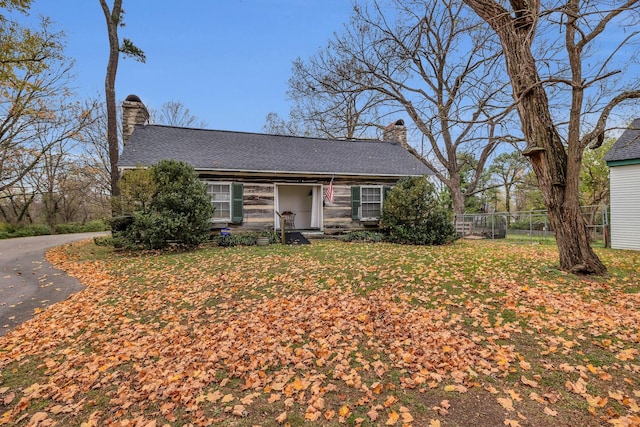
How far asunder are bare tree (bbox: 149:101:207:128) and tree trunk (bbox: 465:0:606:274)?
2749 centimetres

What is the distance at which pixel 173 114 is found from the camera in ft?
93.2

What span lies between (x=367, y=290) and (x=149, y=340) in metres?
3.47

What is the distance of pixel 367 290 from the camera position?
5605mm

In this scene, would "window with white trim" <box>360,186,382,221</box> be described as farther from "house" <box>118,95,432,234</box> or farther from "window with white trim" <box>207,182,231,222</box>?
"window with white trim" <box>207,182,231,222</box>

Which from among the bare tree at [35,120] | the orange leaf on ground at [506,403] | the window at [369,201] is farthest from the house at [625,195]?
the bare tree at [35,120]

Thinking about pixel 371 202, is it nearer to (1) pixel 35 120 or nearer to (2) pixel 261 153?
(2) pixel 261 153

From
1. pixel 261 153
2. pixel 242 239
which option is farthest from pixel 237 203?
pixel 261 153

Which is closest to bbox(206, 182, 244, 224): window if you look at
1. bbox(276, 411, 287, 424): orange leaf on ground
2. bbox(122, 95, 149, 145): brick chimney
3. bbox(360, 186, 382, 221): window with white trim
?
bbox(122, 95, 149, 145): brick chimney

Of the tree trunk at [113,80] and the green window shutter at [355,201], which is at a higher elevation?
the tree trunk at [113,80]

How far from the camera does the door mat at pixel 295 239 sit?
11095mm

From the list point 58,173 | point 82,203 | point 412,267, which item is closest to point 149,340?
point 412,267

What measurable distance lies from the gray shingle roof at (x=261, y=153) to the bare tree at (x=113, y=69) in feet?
3.66

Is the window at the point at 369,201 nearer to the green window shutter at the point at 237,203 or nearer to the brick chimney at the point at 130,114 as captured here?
the green window shutter at the point at 237,203

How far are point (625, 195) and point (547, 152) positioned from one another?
7.86 meters
